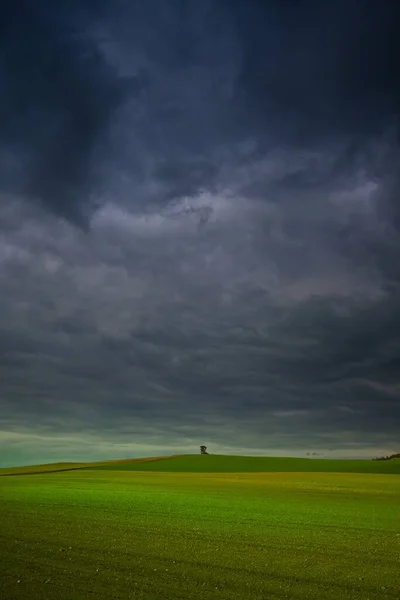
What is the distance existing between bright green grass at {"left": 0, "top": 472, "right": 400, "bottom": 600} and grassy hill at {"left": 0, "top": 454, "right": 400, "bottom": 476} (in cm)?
6698

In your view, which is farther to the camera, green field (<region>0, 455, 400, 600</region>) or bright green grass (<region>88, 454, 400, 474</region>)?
bright green grass (<region>88, 454, 400, 474</region>)

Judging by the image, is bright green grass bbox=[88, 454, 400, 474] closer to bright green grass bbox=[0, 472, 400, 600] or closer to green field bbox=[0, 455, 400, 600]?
green field bbox=[0, 455, 400, 600]

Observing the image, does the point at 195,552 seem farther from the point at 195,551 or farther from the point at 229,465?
the point at 229,465

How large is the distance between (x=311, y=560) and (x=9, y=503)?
24.0m

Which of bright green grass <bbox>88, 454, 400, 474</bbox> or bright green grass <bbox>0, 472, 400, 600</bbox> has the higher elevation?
bright green grass <bbox>88, 454, 400, 474</bbox>

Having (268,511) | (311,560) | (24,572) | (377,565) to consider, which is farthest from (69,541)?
(268,511)

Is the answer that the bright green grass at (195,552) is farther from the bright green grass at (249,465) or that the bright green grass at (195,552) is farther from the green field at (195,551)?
the bright green grass at (249,465)

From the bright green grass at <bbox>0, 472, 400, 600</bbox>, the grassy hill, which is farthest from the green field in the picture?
the grassy hill

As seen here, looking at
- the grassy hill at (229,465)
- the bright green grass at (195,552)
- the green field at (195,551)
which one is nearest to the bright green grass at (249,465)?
the grassy hill at (229,465)

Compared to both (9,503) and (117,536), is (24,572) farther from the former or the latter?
(9,503)

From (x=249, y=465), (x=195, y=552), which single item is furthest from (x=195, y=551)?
(x=249, y=465)

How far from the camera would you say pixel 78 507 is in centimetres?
3095

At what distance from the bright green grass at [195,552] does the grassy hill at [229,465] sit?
67.0 meters

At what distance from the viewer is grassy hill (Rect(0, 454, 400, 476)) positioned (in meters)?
95.9
